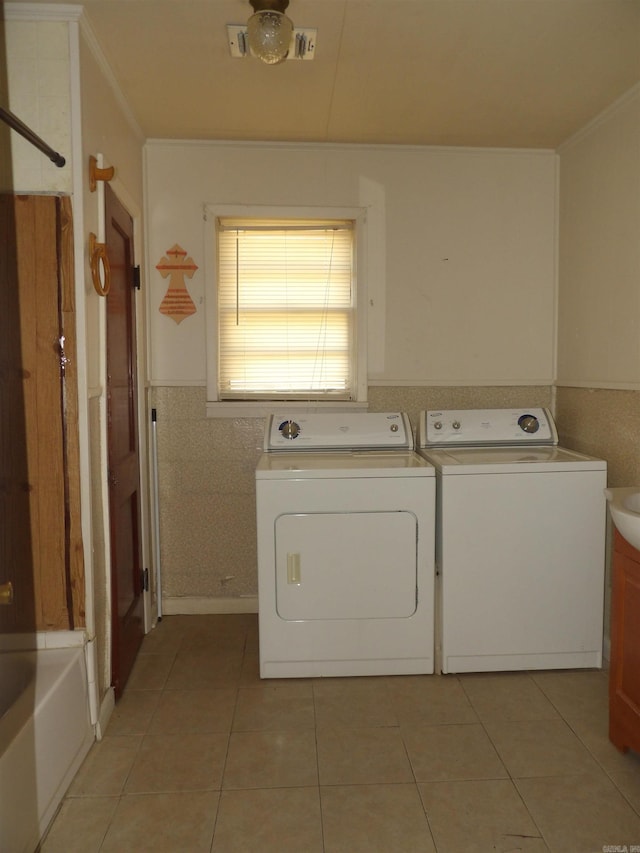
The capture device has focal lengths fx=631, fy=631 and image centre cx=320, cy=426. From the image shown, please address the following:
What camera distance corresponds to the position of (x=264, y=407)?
327cm

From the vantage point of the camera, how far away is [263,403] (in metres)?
3.28

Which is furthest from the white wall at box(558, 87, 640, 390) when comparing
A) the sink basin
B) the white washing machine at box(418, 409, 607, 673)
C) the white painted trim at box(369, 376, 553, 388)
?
the sink basin

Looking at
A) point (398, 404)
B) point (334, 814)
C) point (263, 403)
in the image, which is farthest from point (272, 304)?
point (334, 814)

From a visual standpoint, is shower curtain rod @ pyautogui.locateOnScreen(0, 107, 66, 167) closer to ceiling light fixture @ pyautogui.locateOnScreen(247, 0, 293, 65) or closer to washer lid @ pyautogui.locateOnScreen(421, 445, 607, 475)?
ceiling light fixture @ pyautogui.locateOnScreen(247, 0, 293, 65)

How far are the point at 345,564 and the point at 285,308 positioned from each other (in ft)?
4.64

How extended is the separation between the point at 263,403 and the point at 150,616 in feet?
3.99

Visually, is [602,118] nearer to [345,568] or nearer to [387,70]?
[387,70]

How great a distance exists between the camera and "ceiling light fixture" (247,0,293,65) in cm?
193

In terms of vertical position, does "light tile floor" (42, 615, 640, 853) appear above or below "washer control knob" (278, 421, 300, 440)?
below

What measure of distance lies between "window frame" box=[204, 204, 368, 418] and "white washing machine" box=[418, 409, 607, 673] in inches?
33.1

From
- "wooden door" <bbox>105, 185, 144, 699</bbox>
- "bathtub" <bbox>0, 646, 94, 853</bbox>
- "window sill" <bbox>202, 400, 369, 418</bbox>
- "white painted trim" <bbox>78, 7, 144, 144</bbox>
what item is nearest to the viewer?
"bathtub" <bbox>0, 646, 94, 853</bbox>

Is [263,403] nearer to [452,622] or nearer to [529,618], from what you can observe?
[452,622]

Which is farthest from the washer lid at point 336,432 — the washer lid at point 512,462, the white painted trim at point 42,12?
the white painted trim at point 42,12

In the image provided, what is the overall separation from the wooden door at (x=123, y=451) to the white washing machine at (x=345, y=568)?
1.85 feet
